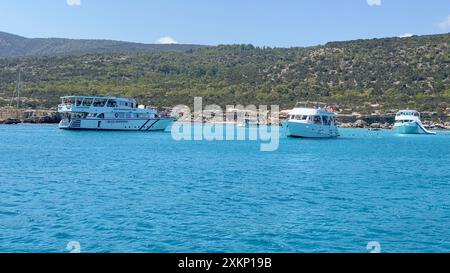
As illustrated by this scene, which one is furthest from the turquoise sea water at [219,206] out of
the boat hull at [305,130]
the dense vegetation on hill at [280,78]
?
the dense vegetation on hill at [280,78]

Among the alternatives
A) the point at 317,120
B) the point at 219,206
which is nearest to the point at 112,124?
the point at 317,120

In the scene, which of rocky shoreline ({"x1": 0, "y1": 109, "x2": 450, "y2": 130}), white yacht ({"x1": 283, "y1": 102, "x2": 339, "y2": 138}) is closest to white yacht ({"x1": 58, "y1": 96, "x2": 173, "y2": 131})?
white yacht ({"x1": 283, "y1": 102, "x2": 339, "y2": 138})

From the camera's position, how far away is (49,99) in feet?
385

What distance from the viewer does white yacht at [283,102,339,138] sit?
66.4m

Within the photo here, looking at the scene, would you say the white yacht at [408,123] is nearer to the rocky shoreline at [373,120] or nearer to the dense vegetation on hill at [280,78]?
the rocky shoreline at [373,120]

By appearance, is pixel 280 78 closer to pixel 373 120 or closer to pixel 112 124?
pixel 373 120

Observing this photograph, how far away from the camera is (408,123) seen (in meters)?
92.6

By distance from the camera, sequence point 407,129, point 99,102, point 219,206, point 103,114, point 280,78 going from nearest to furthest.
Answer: point 219,206
point 99,102
point 103,114
point 407,129
point 280,78

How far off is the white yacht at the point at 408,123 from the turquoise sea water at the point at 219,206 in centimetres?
5674

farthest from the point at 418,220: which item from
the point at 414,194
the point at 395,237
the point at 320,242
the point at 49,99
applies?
the point at 49,99

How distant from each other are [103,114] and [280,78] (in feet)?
225

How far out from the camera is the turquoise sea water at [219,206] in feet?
48.5

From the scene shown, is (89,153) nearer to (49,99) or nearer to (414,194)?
(414,194)
